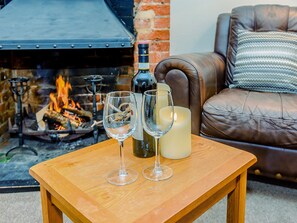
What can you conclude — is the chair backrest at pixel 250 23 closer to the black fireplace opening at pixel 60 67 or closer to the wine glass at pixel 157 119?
the black fireplace opening at pixel 60 67

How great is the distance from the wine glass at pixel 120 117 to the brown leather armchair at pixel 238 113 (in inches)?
28.7

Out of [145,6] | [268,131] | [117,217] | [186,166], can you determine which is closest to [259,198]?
[268,131]

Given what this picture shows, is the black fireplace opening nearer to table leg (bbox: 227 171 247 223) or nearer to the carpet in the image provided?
the carpet

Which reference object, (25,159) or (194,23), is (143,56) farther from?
(194,23)

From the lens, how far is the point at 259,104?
1.53 meters

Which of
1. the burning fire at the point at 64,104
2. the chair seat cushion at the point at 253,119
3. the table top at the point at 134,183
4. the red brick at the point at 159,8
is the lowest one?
the burning fire at the point at 64,104

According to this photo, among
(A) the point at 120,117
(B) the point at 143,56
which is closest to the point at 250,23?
(B) the point at 143,56

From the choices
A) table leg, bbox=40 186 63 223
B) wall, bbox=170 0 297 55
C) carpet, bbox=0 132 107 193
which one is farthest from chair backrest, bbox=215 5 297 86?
table leg, bbox=40 186 63 223

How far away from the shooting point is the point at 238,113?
152 centimetres

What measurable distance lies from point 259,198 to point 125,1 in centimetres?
144

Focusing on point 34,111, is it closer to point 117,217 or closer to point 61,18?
point 61,18

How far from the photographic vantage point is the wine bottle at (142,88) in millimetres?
950

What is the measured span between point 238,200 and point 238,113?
0.54 m

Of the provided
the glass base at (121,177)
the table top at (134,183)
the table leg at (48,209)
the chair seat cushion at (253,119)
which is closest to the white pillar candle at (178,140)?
the table top at (134,183)
